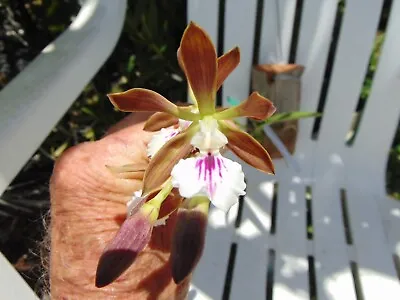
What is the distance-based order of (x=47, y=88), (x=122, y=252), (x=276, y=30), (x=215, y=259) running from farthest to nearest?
(x=276, y=30) → (x=215, y=259) → (x=47, y=88) → (x=122, y=252)

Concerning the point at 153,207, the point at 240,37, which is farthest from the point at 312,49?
the point at 153,207

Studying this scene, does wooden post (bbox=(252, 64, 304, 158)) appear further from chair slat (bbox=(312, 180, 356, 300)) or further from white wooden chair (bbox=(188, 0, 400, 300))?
chair slat (bbox=(312, 180, 356, 300))

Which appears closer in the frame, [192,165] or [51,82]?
[192,165]

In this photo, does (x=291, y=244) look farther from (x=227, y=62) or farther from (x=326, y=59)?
(x=227, y=62)

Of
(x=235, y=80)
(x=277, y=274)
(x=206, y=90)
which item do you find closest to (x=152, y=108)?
(x=206, y=90)

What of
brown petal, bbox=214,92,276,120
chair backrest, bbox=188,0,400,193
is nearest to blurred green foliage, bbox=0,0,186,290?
chair backrest, bbox=188,0,400,193
